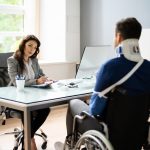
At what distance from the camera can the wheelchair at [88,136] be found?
2041 mm

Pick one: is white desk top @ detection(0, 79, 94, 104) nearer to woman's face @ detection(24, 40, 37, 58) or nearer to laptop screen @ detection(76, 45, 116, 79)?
woman's face @ detection(24, 40, 37, 58)

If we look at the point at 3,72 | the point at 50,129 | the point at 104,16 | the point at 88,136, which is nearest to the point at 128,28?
the point at 88,136

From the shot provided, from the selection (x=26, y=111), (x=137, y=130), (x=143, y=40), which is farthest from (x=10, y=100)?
(x=143, y=40)

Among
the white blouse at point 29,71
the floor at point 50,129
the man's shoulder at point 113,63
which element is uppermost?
the man's shoulder at point 113,63

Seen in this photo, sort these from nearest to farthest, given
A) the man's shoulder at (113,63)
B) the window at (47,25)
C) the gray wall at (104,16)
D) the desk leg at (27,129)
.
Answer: the man's shoulder at (113,63)
the desk leg at (27,129)
the gray wall at (104,16)
the window at (47,25)

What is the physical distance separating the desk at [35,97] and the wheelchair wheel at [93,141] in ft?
1.13

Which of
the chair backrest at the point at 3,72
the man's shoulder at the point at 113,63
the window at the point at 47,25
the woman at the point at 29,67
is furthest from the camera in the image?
the window at the point at 47,25

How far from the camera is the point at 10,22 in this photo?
492 centimetres

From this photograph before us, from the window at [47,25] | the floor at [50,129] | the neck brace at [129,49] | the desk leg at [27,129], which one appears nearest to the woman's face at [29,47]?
the floor at [50,129]

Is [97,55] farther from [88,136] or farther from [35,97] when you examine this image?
[88,136]

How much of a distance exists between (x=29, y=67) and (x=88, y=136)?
1261 mm

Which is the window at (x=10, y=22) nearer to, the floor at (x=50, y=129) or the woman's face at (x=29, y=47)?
the floor at (x=50, y=129)

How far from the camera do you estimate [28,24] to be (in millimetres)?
5117

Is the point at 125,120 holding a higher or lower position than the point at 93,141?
higher
